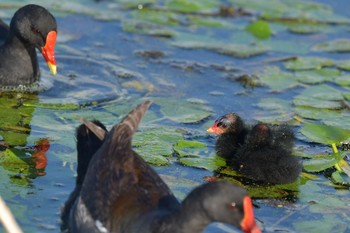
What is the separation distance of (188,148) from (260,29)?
Result: 159 inches

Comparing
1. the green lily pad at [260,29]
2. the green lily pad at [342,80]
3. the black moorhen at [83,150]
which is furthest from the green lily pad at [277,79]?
the black moorhen at [83,150]

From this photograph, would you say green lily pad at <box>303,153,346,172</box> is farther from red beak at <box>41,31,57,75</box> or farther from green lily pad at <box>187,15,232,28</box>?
green lily pad at <box>187,15,232,28</box>

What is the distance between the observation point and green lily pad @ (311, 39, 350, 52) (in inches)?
444

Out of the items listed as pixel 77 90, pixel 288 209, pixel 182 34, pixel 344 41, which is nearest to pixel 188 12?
pixel 182 34

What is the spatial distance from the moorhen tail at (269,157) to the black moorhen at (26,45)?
7.89 ft

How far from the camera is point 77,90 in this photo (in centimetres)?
945

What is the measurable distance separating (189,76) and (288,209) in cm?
333

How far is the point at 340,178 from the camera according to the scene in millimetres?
7660

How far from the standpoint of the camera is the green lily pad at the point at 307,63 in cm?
1047

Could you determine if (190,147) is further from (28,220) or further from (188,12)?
(188,12)

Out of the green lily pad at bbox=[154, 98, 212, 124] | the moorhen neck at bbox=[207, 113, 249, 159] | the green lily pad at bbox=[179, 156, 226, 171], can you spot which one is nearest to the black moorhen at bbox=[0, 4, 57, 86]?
the green lily pad at bbox=[154, 98, 212, 124]

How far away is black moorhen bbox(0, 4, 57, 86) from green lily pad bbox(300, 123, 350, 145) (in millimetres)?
2563

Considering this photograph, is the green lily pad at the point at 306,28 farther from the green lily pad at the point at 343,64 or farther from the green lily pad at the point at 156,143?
the green lily pad at the point at 156,143

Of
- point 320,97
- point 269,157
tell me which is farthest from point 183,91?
point 269,157
